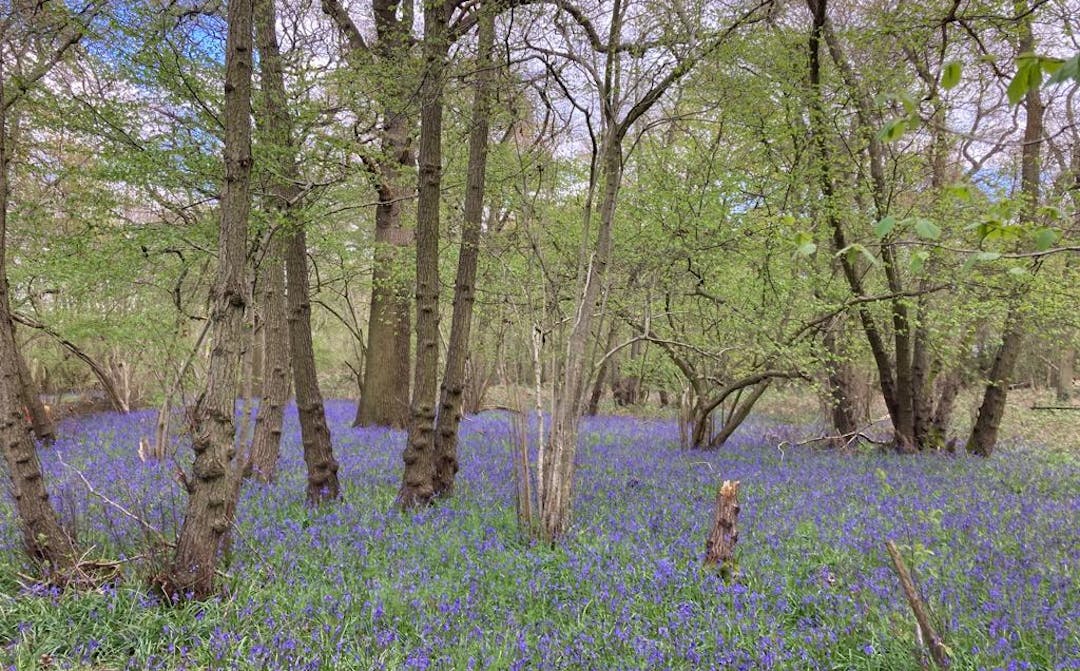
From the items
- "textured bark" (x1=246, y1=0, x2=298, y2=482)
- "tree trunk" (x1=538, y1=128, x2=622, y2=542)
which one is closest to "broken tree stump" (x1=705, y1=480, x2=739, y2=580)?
"tree trunk" (x1=538, y1=128, x2=622, y2=542)

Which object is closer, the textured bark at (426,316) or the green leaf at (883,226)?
the green leaf at (883,226)

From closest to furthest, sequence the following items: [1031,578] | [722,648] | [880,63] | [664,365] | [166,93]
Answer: [722,648] < [1031,578] < [166,93] < [880,63] < [664,365]

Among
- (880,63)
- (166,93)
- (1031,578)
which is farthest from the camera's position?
(880,63)

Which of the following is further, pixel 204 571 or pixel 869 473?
pixel 869 473

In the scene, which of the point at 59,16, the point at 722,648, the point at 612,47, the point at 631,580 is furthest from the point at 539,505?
the point at 59,16

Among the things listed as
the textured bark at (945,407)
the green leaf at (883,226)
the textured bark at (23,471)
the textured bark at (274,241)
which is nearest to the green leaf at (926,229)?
the green leaf at (883,226)

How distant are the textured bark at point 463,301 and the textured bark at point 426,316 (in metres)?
0.27

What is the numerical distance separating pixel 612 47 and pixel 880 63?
16.2 ft

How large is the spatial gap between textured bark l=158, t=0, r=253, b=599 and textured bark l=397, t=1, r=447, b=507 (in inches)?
95.8

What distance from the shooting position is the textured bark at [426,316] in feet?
21.2

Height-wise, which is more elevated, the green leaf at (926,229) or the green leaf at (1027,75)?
the green leaf at (1027,75)

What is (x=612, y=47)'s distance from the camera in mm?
5711

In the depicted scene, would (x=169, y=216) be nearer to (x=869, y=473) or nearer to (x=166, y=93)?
(x=166, y=93)

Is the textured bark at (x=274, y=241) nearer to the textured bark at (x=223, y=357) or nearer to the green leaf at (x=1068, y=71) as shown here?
the textured bark at (x=223, y=357)
